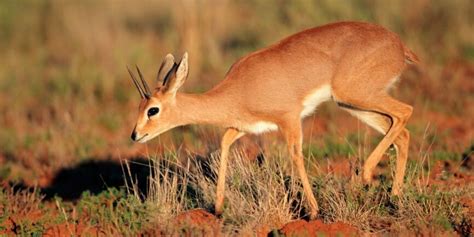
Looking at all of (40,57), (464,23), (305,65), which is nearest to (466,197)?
(305,65)

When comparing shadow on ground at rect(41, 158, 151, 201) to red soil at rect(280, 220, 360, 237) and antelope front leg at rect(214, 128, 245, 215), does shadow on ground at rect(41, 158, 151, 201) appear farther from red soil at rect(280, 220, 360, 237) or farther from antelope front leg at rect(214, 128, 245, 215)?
red soil at rect(280, 220, 360, 237)

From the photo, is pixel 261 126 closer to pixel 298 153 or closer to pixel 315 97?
pixel 298 153

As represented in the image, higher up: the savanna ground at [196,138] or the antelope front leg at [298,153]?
the antelope front leg at [298,153]

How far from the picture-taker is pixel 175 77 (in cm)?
765

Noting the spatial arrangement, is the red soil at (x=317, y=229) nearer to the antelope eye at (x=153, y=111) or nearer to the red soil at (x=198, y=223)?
the red soil at (x=198, y=223)

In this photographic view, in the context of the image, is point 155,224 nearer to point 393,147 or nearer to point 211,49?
point 393,147

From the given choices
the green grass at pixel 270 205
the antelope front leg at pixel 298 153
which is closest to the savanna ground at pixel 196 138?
the green grass at pixel 270 205

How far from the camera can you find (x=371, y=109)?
26.1 feet

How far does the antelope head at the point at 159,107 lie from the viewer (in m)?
7.62

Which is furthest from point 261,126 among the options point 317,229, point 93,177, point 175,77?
point 93,177

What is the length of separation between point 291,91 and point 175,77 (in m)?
1.13

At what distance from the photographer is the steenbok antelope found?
768 centimetres

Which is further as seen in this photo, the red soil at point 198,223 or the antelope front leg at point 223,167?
the antelope front leg at point 223,167

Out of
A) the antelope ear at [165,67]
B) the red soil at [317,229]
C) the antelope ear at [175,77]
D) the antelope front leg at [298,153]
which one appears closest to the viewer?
the red soil at [317,229]
